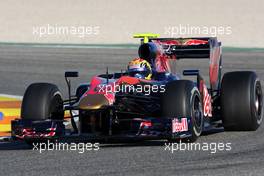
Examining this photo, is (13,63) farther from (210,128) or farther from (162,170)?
(162,170)

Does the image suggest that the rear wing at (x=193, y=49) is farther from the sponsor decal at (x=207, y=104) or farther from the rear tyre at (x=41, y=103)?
the rear tyre at (x=41, y=103)

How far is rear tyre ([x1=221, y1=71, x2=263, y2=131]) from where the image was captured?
37.6ft

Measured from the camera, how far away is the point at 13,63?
24828mm

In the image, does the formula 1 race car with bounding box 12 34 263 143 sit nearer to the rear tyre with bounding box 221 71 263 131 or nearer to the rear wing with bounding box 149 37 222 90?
the rear tyre with bounding box 221 71 263 131

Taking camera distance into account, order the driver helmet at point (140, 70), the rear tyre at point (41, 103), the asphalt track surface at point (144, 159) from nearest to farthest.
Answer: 1. the asphalt track surface at point (144, 159)
2. the rear tyre at point (41, 103)
3. the driver helmet at point (140, 70)

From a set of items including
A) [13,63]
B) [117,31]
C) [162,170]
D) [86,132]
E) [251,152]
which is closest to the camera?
[162,170]

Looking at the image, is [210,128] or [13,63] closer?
[210,128]

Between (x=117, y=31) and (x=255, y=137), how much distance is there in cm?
1900

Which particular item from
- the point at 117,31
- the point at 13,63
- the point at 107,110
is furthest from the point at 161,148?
the point at 117,31

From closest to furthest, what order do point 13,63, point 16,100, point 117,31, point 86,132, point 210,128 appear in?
point 86,132
point 210,128
point 16,100
point 13,63
point 117,31
